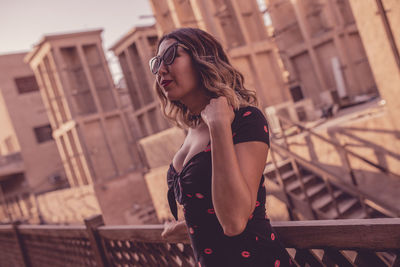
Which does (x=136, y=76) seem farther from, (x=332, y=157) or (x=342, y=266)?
(x=342, y=266)

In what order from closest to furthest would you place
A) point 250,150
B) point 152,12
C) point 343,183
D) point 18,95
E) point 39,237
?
point 250,150
point 39,237
point 343,183
point 152,12
point 18,95

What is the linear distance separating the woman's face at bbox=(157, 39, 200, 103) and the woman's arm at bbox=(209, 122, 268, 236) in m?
0.32

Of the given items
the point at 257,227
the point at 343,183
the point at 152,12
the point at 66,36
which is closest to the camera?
the point at 257,227

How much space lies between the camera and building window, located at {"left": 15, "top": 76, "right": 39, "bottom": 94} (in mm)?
24375

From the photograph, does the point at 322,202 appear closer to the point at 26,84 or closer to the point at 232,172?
the point at 232,172

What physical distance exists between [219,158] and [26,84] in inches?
1059

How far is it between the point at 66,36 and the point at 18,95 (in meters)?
9.69

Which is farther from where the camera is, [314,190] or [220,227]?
[314,190]

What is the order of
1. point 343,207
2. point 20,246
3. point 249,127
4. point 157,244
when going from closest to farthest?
point 249,127, point 157,244, point 20,246, point 343,207

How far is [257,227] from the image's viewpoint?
1.52m

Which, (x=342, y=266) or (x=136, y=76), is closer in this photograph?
(x=342, y=266)

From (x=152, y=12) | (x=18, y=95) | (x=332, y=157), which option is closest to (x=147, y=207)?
(x=152, y=12)

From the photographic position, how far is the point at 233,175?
49.9 inches

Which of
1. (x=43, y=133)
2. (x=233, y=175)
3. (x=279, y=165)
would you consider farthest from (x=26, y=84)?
(x=233, y=175)
